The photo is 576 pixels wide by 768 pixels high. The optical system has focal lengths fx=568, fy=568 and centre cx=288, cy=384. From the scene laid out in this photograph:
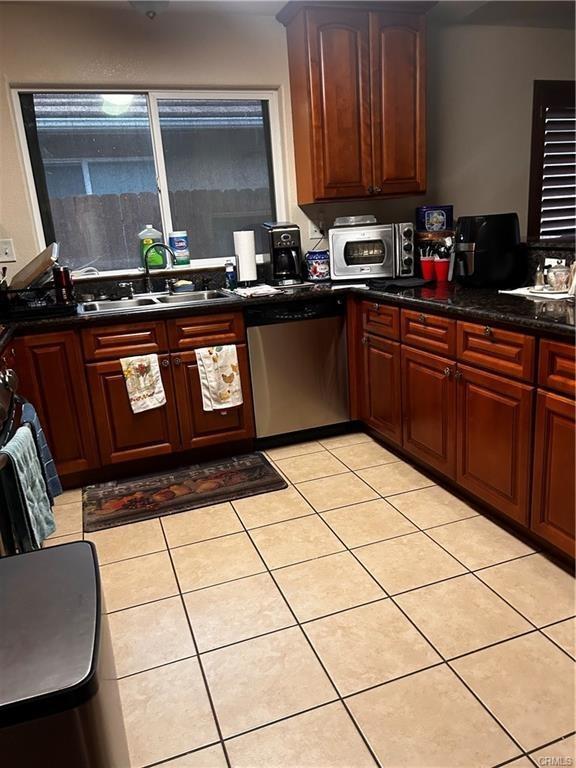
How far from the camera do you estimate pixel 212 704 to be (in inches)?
61.4

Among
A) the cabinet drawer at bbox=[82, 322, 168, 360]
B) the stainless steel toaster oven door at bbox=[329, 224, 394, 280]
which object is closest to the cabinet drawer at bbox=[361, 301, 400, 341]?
the stainless steel toaster oven door at bbox=[329, 224, 394, 280]

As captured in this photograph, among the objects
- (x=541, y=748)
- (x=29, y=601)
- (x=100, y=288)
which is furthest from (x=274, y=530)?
(x=100, y=288)

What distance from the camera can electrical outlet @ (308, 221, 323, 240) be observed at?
3.70m

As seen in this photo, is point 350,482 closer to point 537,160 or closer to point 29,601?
point 29,601

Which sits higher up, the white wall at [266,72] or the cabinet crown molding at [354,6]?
the cabinet crown molding at [354,6]

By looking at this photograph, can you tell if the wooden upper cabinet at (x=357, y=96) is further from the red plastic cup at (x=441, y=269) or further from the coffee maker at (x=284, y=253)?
the red plastic cup at (x=441, y=269)

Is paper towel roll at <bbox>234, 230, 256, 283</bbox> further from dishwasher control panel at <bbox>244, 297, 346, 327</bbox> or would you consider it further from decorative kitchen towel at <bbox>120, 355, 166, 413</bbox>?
decorative kitchen towel at <bbox>120, 355, 166, 413</bbox>

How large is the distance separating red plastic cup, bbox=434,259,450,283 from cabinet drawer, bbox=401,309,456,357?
21.1 inches

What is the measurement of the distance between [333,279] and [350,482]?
123cm

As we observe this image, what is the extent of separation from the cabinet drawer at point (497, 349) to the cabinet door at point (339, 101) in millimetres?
1452

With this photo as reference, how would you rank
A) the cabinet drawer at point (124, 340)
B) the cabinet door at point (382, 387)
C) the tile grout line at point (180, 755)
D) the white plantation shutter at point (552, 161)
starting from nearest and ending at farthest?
the tile grout line at point (180, 755), the cabinet drawer at point (124, 340), the cabinet door at point (382, 387), the white plantation shutter at point (552, 161)

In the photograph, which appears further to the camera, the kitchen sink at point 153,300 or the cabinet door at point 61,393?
the kitchen sink at point 153,300

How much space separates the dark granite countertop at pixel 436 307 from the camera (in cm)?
195

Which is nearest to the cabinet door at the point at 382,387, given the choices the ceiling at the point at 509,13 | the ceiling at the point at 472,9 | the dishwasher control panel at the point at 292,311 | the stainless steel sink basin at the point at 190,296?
the dishwasher control panel at the point at 292,311
